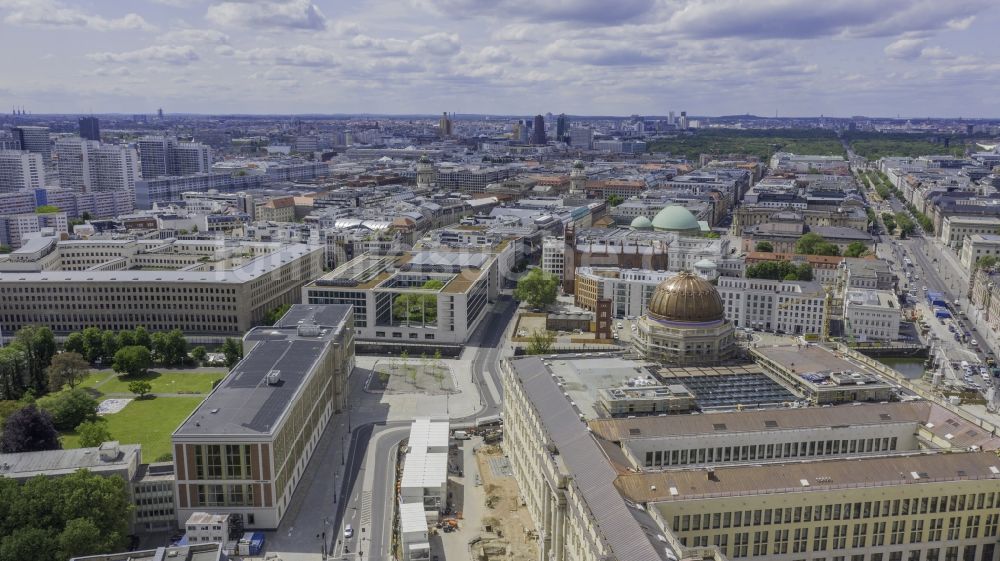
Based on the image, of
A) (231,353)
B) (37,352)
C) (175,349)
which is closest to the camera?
(37,352)

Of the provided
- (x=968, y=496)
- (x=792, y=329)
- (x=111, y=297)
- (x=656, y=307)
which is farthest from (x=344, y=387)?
(x=792, y=329)

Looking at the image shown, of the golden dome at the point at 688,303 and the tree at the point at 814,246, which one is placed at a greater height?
the golden dome at the point at 688,303

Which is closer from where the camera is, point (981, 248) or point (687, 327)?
point (687, 327)

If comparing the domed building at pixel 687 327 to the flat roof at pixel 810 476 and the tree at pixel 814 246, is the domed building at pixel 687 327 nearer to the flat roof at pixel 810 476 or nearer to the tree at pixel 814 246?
the flat roof at pixel 810 476

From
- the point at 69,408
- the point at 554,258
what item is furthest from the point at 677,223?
the point at 69,408

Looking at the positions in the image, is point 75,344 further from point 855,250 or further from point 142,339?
point 855,250

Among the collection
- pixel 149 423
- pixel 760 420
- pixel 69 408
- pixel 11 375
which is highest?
pixel 760 420

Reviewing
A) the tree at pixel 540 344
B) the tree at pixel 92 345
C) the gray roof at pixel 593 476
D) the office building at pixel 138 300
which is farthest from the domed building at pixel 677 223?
the tree at pixel 92 345

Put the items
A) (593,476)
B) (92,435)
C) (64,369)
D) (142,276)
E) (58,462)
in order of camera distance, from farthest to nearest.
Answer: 1. (142,276)
2. (64,369)
3. (92,435)
4. (58,462)
5. (593,476)
